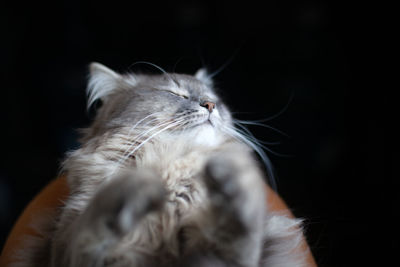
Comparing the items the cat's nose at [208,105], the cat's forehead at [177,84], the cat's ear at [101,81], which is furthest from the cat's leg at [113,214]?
the cat's ear at [101,81]

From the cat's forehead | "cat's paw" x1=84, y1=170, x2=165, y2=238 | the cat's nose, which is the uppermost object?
the cat's forehead

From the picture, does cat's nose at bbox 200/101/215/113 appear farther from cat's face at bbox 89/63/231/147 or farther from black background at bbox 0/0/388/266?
black background at bbox 0/0/388/266

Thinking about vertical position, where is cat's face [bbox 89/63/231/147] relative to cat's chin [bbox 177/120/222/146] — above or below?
above


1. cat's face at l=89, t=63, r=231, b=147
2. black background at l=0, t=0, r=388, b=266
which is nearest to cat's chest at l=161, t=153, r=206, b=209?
cat's face at l=89, t=63, r=231, b=147

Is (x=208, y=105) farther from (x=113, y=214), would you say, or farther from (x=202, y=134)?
(x=113, y=214)

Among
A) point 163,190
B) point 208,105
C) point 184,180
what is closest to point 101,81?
point 208,105
